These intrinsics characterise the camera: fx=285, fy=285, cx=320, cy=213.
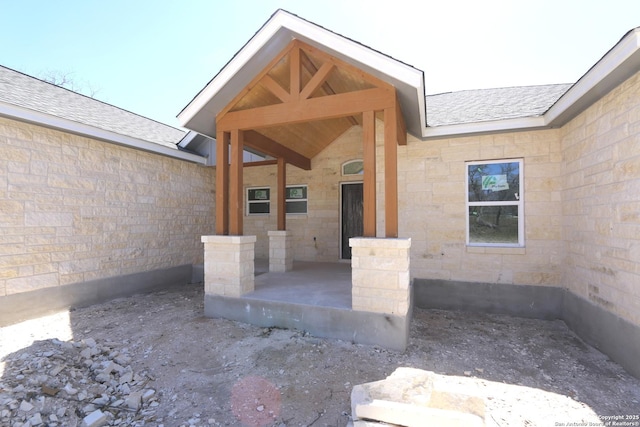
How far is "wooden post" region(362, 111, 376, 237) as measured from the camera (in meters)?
3.87

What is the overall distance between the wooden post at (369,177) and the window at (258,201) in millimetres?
5748

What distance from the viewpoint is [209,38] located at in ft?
27.8

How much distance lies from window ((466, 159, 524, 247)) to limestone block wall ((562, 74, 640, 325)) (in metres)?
0.70

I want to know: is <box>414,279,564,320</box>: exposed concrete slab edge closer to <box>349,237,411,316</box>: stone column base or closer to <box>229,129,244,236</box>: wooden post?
<box>349,237,411,316</box>: stone column base

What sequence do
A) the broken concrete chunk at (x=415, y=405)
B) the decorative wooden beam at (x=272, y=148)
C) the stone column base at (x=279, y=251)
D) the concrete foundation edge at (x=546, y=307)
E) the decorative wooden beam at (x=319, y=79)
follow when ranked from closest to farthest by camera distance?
the broken concrete chunk at (x=415, y=405) → the concrete foundation edge at (x=546, y=307) → the decorative wooden beam at (x=319, y=79) → the decorative wooden beam at (x=272, y=148) → the stone column base at (x=279, y=251)

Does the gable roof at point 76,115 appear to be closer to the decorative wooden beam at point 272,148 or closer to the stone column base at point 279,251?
the decorative wooden beam at point 272,148

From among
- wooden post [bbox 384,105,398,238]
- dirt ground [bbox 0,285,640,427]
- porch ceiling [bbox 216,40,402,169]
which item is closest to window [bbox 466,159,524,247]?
dirt ground [bbox 0,285,640,427]

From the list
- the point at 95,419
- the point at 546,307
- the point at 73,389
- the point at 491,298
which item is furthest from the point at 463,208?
the point at 73,389

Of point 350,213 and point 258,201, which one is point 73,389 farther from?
point 258,201

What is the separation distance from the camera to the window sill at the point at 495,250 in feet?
17.2

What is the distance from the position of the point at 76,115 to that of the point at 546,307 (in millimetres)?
9506

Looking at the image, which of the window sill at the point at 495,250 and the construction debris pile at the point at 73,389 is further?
the window sill at the point at 495,250

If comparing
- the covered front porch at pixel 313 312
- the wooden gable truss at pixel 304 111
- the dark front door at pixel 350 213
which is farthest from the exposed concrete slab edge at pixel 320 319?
the dark front door at pixel 350 213

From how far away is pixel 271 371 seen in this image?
10.5 feet
